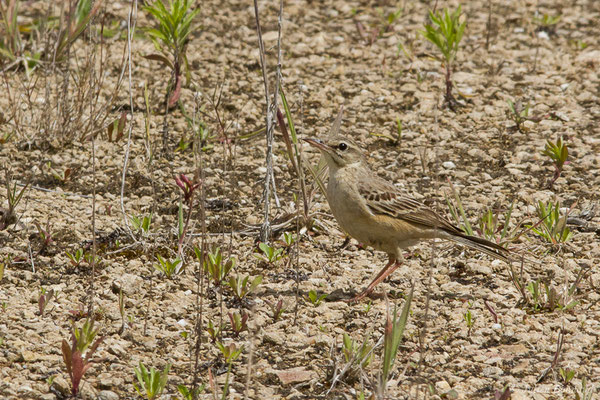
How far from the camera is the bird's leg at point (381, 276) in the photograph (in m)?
6.13

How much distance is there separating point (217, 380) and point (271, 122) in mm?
2287

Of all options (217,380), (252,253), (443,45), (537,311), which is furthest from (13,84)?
(537,311)

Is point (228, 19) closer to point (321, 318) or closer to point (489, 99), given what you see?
point (489, 99)

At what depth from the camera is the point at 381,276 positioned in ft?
20.4

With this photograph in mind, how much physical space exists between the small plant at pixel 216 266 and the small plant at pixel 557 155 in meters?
3.17

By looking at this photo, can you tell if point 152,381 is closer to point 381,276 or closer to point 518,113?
point 381,276

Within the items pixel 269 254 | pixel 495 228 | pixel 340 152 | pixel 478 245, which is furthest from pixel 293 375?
pixel 495 228

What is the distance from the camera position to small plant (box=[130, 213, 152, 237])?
6.46 m

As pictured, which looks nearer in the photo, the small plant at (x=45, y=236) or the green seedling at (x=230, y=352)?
the green seedling at (x=230, y=352)

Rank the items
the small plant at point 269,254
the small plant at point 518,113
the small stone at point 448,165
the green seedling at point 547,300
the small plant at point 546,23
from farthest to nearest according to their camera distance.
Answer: the small plant at point 546,23 → the small plant at point 518,113 → the small stone at point 448,165 → the small plant at point 269,254 → the green seedling at point 547,300

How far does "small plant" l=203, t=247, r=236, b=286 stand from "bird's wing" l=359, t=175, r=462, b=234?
1.10 meters

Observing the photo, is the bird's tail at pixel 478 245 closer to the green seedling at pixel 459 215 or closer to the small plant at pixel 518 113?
the green seedling at pixel 459 215

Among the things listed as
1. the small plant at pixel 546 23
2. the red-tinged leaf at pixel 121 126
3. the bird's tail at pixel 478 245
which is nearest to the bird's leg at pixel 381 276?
the bird's tail at pixel 478 245

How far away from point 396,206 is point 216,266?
4.64 feet
